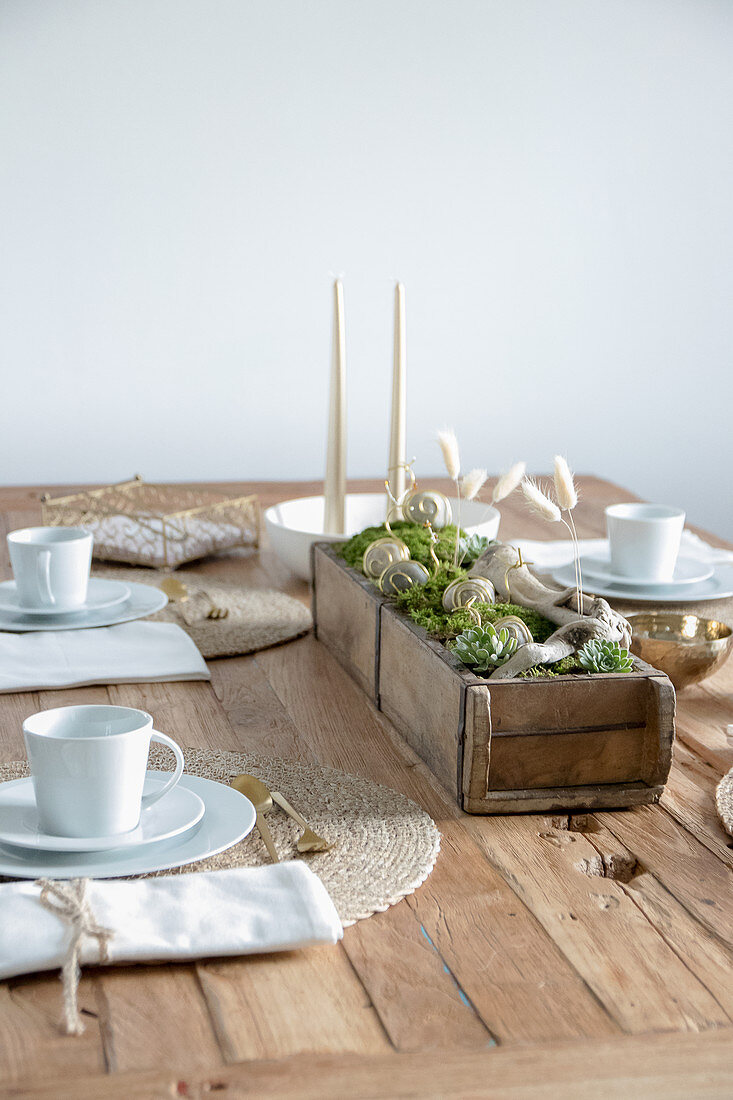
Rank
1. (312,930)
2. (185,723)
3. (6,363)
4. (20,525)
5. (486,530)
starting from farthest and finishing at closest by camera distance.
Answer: (6,363) → (20,525) → (486,530) → (185,723) → (312,930)

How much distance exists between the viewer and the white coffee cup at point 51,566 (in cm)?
123

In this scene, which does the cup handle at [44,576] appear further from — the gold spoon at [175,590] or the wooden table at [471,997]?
the wooden table at [471,997]

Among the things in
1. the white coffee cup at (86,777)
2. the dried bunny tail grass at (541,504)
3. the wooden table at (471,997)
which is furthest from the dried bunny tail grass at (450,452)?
the white coffee cup at (86,777)

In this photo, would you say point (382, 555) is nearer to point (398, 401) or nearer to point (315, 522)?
point (398, 401)

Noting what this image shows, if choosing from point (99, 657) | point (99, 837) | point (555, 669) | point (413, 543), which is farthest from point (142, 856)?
point (413, 543)

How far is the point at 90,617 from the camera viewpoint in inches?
49.7

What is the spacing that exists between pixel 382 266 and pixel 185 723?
2.18 m

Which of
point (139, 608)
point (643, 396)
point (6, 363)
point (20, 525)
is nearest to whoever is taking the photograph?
point (139, 608)

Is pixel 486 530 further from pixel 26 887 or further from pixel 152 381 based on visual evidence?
pixel 152 381

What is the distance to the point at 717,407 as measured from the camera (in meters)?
3.37

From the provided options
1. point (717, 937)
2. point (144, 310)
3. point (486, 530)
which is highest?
point (144, 310)

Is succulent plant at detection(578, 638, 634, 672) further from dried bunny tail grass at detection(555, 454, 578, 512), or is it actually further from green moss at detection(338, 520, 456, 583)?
green moss at detection(338, 520, 456, 583)

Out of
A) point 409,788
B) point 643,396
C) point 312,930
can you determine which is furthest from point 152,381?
point 312,930

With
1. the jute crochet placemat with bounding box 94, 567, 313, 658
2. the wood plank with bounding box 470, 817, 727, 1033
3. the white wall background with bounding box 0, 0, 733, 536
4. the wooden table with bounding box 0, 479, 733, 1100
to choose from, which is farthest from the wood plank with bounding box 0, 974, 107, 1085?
the white wall background with bounding box 0, 0, 733, 536
